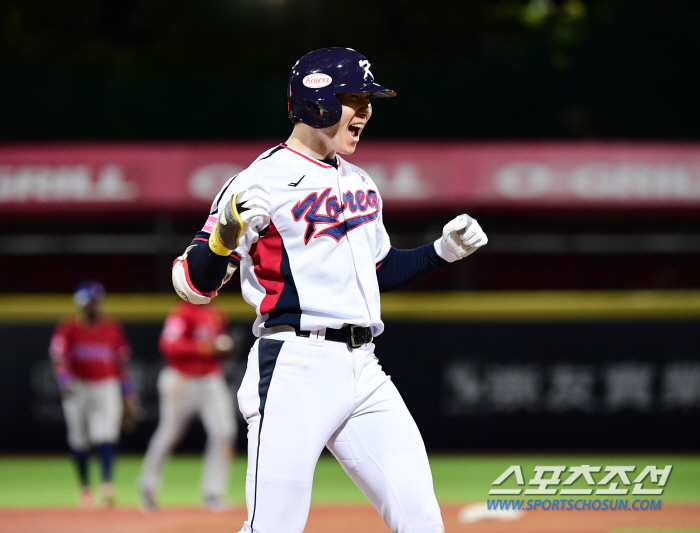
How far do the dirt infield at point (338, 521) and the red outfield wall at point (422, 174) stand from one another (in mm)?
6562

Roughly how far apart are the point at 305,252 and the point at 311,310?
0.21m

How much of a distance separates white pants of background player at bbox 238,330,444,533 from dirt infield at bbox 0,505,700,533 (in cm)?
377

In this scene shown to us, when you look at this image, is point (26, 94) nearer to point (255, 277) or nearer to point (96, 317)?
point (96, 317)

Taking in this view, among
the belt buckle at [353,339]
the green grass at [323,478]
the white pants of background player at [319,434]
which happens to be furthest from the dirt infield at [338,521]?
the belt buckle at [353,339]

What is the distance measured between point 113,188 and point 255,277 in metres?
11.1

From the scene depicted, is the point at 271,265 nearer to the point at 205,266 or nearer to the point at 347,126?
the point at 205,266

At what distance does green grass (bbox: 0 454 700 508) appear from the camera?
29.5ft

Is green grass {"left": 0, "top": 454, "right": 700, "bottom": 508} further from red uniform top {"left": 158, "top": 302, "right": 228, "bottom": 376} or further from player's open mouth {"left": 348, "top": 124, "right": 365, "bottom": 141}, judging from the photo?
player's open mouth {"left": 348, "top": 124, "right": 365, "bottom": 141}

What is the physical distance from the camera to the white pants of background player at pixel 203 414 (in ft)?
27.6

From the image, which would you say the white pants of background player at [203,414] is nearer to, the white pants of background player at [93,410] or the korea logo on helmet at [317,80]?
the white pants of background player at [93,410]

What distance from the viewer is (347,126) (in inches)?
142

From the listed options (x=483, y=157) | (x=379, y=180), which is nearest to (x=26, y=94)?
(x=379, y=180)

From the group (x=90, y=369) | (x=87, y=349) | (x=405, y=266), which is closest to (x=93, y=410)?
(x=90, y=369)

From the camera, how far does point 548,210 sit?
47.2 feet
